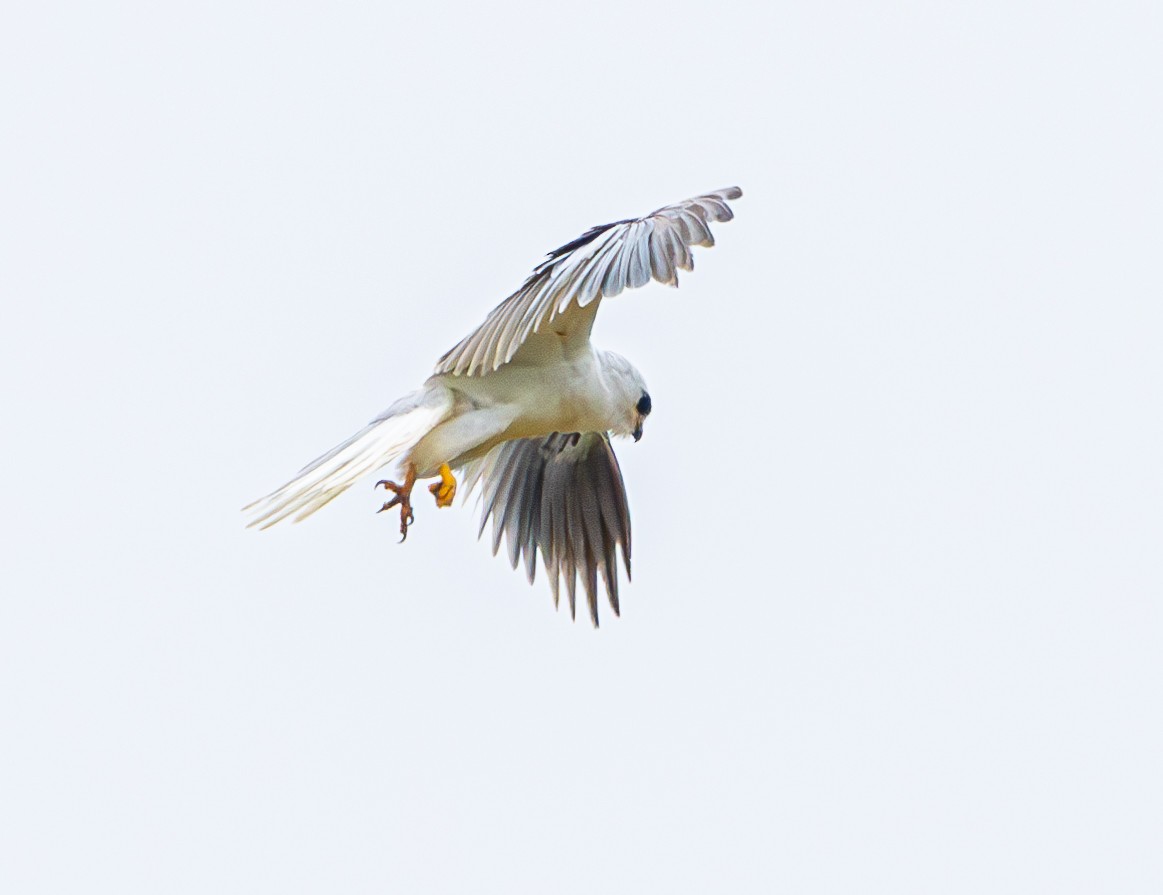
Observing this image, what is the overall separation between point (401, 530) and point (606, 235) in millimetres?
1272

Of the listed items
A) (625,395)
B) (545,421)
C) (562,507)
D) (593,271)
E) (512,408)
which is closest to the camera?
(593,271)

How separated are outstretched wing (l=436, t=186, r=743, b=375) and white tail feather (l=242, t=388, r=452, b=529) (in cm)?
19

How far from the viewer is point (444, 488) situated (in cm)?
679

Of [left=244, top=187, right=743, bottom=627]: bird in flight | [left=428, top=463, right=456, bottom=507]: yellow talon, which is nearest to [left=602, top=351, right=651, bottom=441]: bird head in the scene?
[left=244, top=187, right=743, bottom=627]: bird in flight

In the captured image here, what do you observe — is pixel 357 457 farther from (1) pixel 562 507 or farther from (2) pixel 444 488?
(1) pixel 562 507

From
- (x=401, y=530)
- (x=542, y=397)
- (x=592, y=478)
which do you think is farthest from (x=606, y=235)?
(x=592, y=478)

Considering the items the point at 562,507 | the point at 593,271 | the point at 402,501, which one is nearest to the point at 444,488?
the point at 402,501

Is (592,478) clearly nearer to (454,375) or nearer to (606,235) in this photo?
(454,375)

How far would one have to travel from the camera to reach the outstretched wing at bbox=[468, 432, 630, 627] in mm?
8102

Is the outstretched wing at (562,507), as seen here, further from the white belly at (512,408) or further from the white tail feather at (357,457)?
the white tail feather at (357,457)

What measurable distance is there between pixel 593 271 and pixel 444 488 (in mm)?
1203

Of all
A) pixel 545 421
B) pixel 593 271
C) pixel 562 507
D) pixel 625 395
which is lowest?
pixel 593 271

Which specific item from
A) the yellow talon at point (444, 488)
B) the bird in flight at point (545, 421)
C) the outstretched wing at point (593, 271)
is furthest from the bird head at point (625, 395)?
the yellow talon at point (444, 488)

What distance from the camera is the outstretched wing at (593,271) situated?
19.1 ft
